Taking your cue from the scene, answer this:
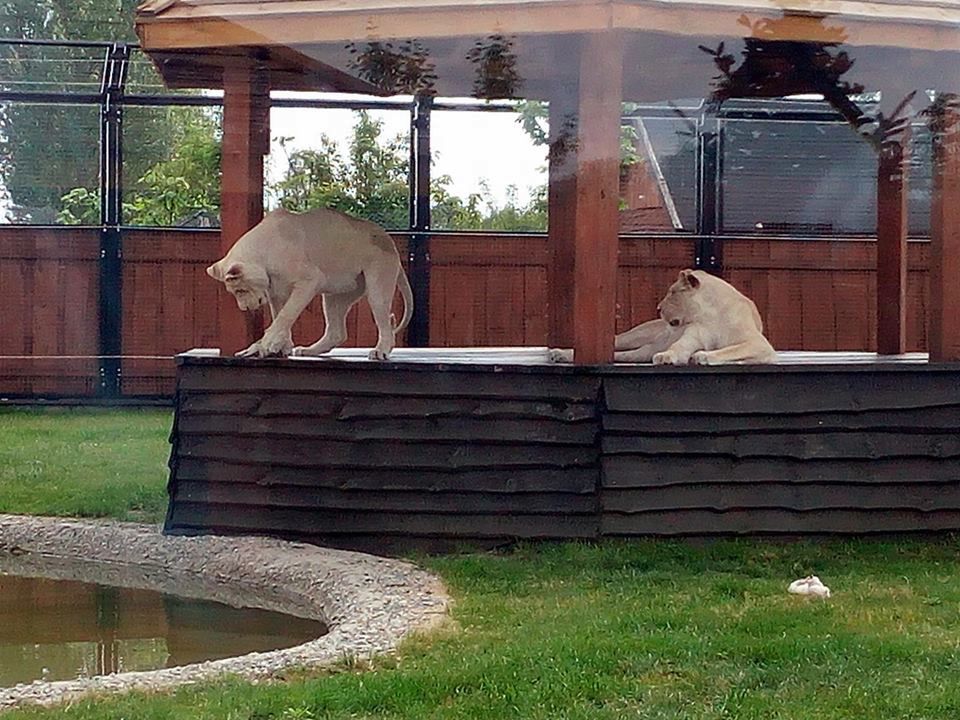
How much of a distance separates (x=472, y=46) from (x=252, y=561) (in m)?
2.60

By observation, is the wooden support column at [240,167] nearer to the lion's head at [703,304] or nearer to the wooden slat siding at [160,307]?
the lion's head at [703,304]

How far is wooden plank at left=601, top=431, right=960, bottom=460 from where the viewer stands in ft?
21.5

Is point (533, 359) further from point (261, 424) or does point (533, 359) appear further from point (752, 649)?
point (752, 649)

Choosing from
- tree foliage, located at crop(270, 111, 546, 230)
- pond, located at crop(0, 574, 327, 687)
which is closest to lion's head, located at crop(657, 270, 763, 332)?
tree foliage, located at crop(270, 111, 546, 230)

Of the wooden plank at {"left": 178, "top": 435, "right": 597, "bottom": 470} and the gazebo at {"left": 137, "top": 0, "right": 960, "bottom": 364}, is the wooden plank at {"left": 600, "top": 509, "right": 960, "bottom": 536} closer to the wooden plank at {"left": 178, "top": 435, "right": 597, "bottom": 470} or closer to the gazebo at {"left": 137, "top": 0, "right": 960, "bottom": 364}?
the wooden plank at {"left": 178, "top": 435, "right": 597, "bottom": 470}

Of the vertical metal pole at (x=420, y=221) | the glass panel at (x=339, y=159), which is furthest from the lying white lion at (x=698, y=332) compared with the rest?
the vertical metal pole at (x=420, y=221)

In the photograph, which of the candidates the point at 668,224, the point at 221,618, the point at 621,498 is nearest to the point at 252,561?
the point at 221,618

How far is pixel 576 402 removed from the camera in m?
6.52

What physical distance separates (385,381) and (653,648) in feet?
7.98

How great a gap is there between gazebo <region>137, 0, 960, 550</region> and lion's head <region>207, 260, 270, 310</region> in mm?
282

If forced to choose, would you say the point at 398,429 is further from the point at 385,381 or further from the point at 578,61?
the point at 578,61

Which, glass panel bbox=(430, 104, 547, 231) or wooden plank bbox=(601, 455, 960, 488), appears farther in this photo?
glass panel bbox=(430, 104, 547, 231)

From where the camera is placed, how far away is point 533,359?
24.7ft

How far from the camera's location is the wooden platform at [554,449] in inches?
258
